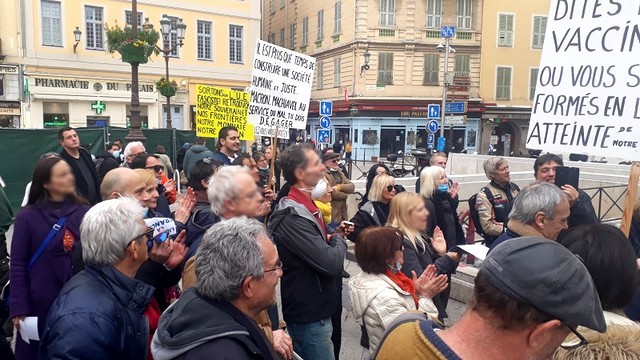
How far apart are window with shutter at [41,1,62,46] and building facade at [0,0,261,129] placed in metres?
0.04

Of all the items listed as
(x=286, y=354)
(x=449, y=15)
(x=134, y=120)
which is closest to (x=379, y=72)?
(x=449, y=15)

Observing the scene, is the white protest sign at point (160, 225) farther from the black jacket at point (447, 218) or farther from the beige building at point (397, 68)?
the beige building at point (397, 68)

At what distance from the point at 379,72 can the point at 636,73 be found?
31.0 meters

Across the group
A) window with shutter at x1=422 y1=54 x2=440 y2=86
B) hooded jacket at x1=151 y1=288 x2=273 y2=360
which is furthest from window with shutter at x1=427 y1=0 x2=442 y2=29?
hooded jacket at x1=151 y1=288 x2=273 y2=360

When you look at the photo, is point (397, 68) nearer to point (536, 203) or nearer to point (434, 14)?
point (434, 14)

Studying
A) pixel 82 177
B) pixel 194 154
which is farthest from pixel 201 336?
pixel 194 154

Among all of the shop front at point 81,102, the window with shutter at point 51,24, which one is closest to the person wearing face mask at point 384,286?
the shop front at point 81,102

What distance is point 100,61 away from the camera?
26938 mm

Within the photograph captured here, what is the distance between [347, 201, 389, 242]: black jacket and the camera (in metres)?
4.36

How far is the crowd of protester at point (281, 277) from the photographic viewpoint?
1440 millimetres

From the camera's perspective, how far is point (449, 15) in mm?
34688

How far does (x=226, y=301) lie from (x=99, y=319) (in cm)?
60

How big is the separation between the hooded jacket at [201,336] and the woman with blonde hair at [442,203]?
158 inches

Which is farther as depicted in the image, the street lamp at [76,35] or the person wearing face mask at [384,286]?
the street lamp at [76,35]
